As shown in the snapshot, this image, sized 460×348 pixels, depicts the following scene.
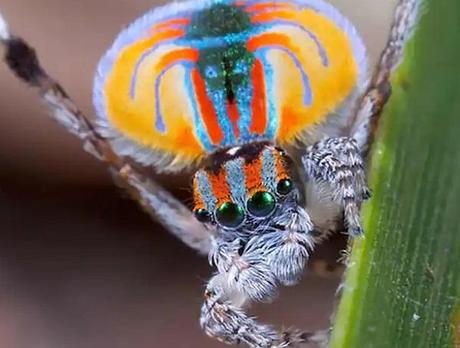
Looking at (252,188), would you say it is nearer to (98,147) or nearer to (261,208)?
(261,208)

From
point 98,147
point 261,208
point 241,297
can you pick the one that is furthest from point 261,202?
point 98,147

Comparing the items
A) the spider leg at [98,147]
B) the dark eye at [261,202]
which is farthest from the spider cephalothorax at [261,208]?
the spider leg at [98,147]

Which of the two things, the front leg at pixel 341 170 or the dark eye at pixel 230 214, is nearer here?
the front leg at pixel 341 170

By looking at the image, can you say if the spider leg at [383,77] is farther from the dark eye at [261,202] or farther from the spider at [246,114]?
the dark eye at [261,202]

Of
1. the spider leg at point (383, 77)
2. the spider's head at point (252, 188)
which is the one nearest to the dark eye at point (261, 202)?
the spider's head at point (252, 188)

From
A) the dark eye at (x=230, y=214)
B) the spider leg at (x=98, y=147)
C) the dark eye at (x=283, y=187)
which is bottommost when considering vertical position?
the dark eye at (x=230, y=214)

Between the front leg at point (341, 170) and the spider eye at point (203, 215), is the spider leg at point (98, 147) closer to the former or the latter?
the spider eye at point (203, 215)

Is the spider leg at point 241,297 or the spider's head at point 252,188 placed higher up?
the spider's head at point 252,188

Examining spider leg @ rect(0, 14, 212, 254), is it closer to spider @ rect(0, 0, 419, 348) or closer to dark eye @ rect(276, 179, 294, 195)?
spider @ rect(0, 0, 419, 348)
